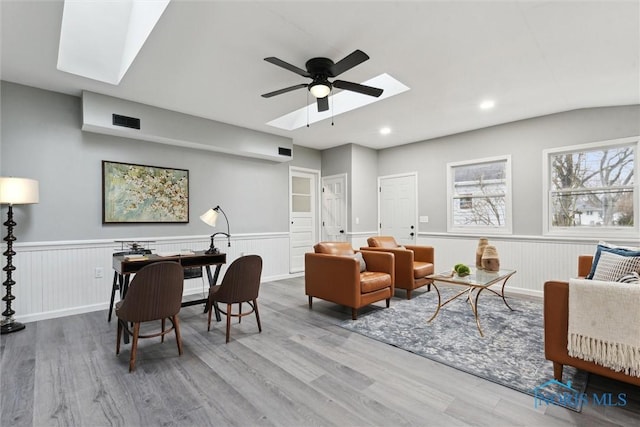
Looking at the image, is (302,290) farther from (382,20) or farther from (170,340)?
(382,20)

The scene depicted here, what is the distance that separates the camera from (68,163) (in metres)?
3.68

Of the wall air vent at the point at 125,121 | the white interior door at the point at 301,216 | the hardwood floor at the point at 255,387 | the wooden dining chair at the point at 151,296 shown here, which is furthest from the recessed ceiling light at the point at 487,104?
the wall air vent at the point at 125,121

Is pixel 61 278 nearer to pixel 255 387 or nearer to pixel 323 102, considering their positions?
pixel 255 387

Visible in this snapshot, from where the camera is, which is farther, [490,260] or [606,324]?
[490,260]

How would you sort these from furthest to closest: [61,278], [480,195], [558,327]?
[480,195]
[61,278]
[558,327]

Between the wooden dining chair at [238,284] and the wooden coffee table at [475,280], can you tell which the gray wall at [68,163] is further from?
the wooden coffee table at [475,280]

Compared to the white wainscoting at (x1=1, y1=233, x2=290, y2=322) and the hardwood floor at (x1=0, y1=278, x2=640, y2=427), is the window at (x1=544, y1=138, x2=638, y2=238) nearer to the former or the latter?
the hardwood floor at (x1=0, y1=278, x2=640, y2=427)

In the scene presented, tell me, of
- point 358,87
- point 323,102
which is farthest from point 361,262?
point 358,87

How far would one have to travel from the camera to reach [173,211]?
4.47m

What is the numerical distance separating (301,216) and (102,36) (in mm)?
4165

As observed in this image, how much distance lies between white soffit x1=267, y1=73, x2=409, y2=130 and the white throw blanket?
104 inches

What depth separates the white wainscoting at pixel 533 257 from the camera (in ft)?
13.6

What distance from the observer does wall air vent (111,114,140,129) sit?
372 centimetres

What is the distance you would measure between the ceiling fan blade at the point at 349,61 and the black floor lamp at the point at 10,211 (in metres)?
3.31
